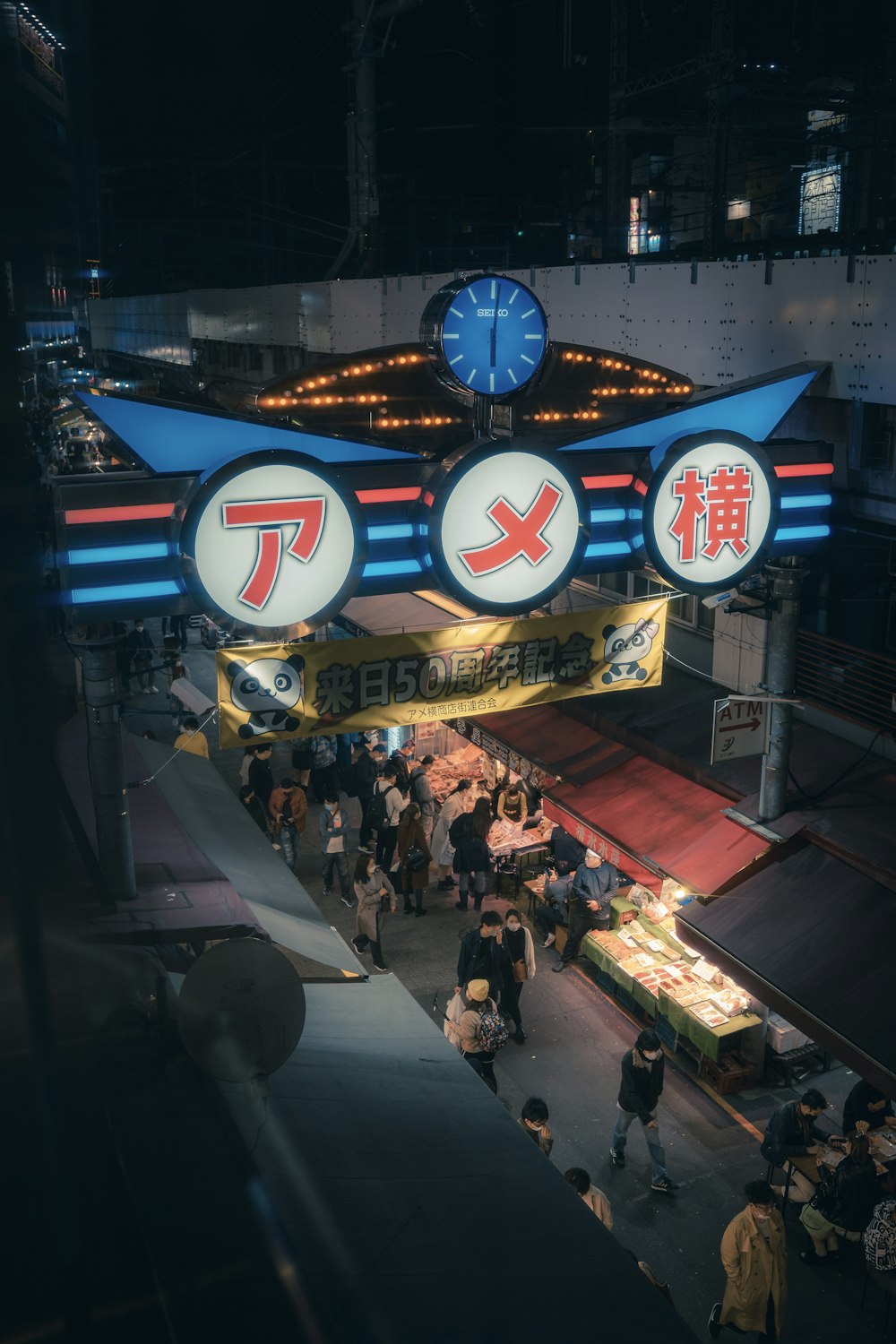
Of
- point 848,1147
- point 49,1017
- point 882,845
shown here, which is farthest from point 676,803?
point 49,1017

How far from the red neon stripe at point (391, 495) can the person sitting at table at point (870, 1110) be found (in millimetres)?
7207

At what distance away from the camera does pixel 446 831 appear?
15.9 meters

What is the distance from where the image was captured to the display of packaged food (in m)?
11.5

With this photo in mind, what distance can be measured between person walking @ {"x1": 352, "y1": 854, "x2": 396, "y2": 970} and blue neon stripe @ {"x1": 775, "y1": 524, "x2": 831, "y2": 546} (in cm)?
680

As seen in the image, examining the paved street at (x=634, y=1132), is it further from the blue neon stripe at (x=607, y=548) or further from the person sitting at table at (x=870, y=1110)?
the blue neon stripe at (x=607, y=548)

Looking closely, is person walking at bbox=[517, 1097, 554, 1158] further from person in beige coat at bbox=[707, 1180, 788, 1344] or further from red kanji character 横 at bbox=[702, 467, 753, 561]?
red kanji character 横 at bbox=[702, 467, 753, 561]

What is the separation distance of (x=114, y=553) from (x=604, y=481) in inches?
172

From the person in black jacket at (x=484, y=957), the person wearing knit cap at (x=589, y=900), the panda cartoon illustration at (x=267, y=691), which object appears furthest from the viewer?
the person wearing knit cap at (x=589, y=900)

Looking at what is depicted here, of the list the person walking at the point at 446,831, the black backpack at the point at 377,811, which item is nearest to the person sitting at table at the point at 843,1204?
the person walking at the point at 446,831

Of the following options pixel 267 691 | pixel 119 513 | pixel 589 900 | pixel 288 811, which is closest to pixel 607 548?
pixel 267 691

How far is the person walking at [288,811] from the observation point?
52.9ft

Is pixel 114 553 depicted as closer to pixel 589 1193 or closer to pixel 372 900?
pixel 589 1193

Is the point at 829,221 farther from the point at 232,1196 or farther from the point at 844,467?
the point at 232,1196

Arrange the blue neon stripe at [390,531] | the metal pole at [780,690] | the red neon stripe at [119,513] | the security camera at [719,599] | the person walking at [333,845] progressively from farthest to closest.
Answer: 1. the person walking at [333,845]
2. the metal pole at [780,690]
3. the security camera at [719,599]
4. the blue neon stripe at [390,531]
5. the red neon stripe at [119,513]
